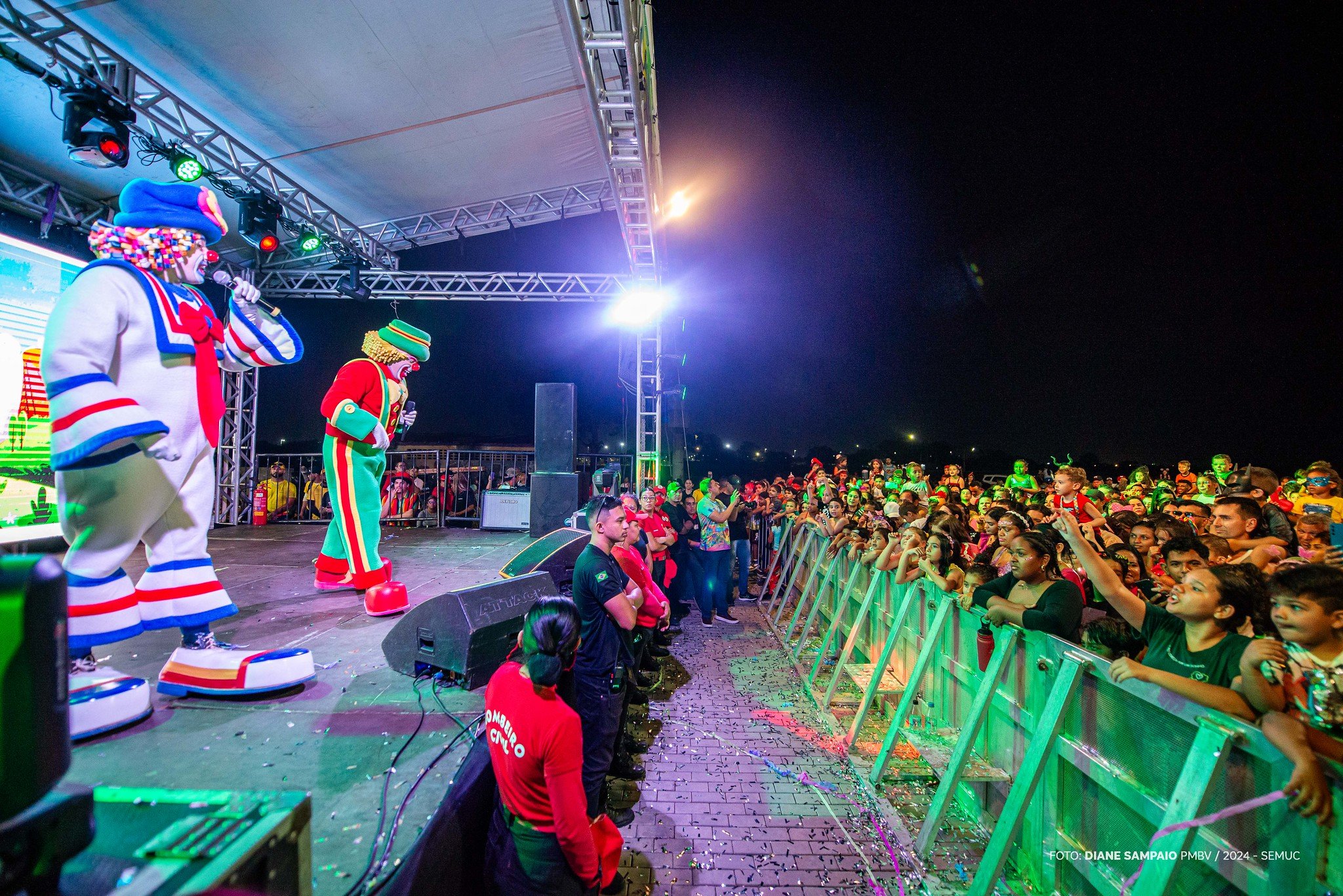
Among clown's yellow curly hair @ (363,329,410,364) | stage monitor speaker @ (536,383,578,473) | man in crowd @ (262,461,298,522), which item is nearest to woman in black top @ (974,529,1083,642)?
clown's yellow curly hair @ (363,329,410,364)

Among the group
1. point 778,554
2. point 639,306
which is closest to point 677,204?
point 639,306

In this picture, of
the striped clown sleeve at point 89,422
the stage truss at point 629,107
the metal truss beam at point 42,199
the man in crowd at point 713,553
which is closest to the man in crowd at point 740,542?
the man in crowd at point 713,553

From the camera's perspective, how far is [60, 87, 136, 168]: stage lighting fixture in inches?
190

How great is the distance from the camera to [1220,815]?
5.19 feet

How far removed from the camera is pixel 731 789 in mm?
3234

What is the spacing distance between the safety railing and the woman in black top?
10 centimetres

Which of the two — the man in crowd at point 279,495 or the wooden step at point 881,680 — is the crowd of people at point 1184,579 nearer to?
the wooden step at point 881,680

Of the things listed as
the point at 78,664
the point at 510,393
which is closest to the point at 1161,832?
the point at 78,664

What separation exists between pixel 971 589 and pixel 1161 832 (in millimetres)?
1640

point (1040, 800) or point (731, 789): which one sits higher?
point (1040, 800)

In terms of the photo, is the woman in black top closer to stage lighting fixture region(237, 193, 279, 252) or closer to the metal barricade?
stage lighting fixture region(237, 193, 279, 252)

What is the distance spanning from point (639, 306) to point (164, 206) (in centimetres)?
787

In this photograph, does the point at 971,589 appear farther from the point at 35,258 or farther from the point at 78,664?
the point at 35,258

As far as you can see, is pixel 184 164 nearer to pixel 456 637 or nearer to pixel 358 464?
pixel 358 464
